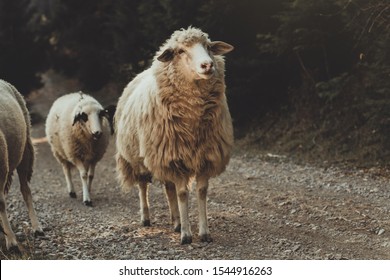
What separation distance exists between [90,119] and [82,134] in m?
0.45

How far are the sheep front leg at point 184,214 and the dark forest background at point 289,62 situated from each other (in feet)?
15.7

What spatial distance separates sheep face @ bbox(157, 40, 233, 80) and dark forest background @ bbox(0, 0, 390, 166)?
3953 mm

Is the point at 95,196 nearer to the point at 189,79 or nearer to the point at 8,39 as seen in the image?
the point at 189,79

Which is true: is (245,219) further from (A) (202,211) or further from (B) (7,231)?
(B) (7,231)

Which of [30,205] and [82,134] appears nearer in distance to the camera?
[30,205]

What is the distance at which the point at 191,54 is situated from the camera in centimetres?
586

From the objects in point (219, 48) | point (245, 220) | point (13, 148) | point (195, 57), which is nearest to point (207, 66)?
point (195, 57)

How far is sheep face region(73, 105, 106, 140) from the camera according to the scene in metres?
9.10

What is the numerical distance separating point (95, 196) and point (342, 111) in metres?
6.29

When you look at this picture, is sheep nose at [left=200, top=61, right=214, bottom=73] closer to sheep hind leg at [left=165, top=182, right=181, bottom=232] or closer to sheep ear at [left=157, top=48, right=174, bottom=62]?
sheep ear at [left=157, top=48, right=174, bottom=62]

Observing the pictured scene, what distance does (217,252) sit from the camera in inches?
221

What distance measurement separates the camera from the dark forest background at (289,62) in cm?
1072

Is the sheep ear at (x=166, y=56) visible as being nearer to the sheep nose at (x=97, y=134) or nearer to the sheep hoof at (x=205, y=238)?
the sheep hoof at (x=205, y=238)
